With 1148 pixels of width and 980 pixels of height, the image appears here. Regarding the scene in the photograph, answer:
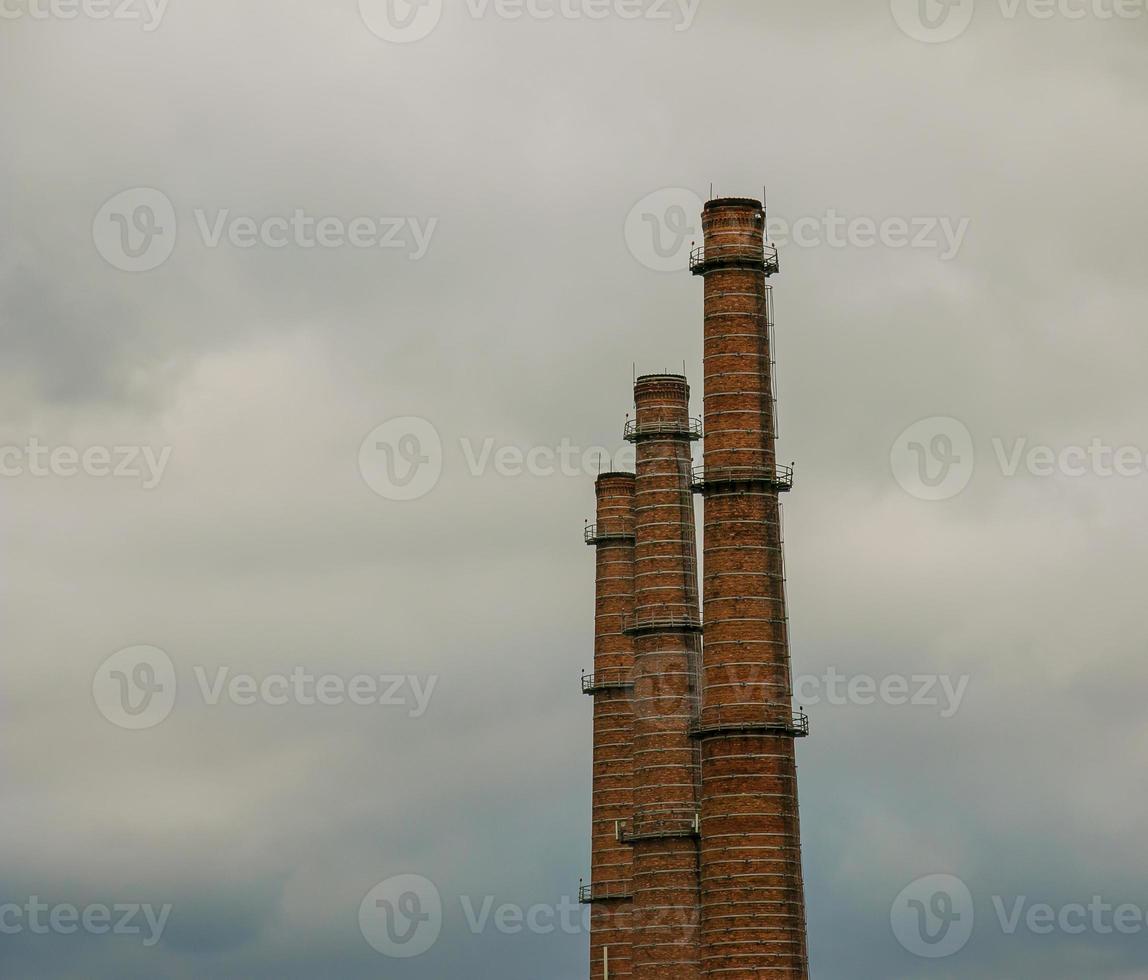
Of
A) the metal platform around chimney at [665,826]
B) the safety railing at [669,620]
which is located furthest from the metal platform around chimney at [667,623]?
the metal platform around chimney at [665,826]

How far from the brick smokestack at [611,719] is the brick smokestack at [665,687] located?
6364 millimetres

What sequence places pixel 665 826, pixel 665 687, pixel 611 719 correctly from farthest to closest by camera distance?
pixel 611 719, pixel 665 687, pixel 665 826

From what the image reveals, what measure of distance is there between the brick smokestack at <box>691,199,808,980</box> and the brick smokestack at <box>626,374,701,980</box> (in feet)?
29.4

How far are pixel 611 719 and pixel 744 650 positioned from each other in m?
26.1

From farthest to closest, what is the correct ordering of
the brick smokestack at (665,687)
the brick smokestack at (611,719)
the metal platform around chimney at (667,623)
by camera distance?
1. the brick smokestack at (611,719)
2. the metal platform around chimney at (667,623)
3. the brick smokestack at (665,687)

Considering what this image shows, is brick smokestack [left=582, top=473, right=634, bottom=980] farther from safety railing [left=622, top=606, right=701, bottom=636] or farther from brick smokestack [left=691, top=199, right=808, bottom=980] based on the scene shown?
brick smokestack [left=691, top=199, right=808, bottom=980]

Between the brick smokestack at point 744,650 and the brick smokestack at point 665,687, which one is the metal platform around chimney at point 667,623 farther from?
the brick smokestack at point 744,650

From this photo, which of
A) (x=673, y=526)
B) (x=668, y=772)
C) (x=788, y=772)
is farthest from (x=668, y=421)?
(x=788, y=772)

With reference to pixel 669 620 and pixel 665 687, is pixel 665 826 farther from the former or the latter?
pixel 669 620

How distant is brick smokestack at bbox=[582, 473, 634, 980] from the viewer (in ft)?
333

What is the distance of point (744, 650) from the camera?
77.8m

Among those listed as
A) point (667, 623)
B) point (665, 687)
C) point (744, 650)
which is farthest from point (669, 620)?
point (744, 650)

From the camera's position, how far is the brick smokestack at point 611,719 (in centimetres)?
10156

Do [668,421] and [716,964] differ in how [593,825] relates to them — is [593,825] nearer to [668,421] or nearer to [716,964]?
[668,421]
